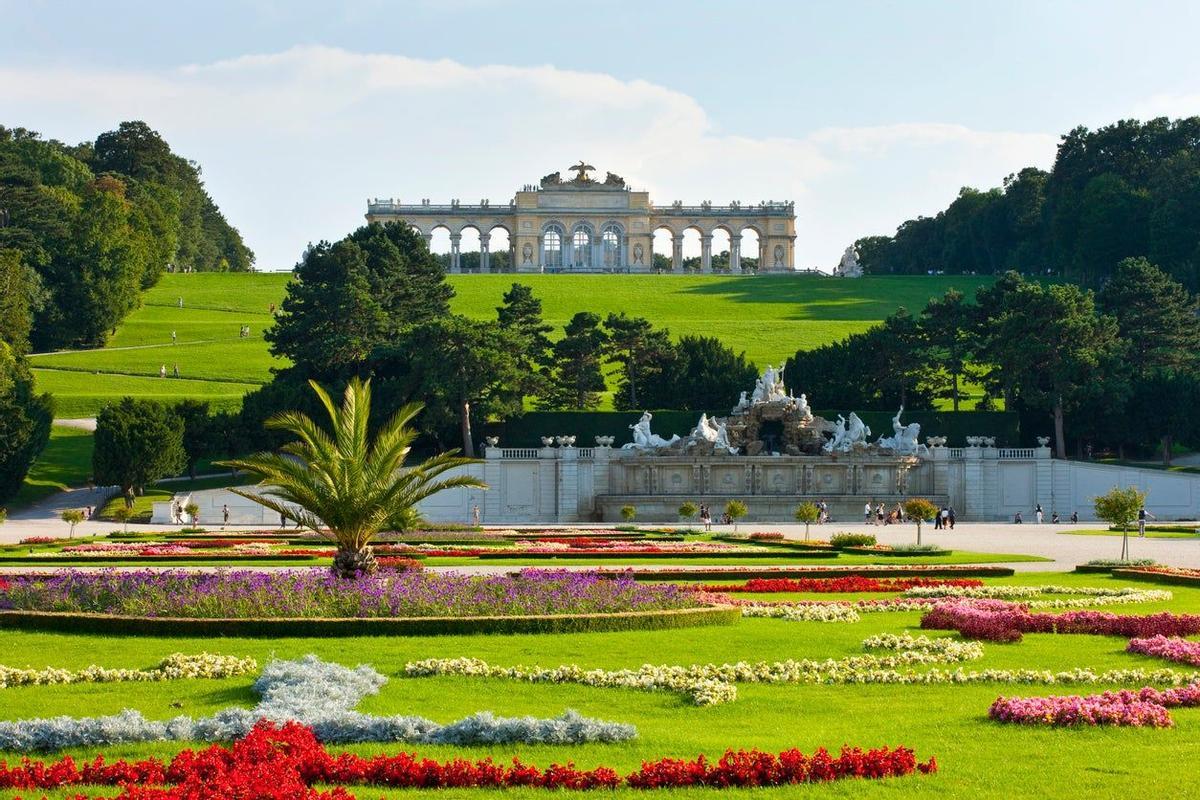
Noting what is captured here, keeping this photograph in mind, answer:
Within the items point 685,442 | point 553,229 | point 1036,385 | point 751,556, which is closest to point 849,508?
point 685,442

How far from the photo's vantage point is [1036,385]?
63.8 meters

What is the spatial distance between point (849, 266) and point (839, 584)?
4092 inches

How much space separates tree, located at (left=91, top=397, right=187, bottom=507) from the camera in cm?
5528

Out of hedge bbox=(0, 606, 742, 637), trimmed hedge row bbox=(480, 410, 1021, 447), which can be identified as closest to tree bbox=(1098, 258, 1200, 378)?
trimmed hedge row bbox=(480, 410, 1021, 447)

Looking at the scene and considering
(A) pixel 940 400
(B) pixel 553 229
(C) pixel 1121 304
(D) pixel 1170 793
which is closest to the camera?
(D) pixel 1170 793

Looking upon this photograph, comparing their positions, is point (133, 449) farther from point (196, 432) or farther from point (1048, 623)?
point (1048, 623)

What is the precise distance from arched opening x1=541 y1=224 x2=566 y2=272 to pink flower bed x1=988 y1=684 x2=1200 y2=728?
116 meters

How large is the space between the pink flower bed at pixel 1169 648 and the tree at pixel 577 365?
164ft

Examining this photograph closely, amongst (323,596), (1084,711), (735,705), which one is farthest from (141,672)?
(1084,711)

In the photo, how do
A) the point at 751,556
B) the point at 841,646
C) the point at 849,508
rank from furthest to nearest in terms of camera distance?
the point at 849,508
the point at 751,556
the point at 841,646

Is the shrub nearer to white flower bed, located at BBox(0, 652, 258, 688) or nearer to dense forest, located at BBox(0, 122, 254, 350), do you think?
white flower bed, located at BBox(0, 652, 258, 688)

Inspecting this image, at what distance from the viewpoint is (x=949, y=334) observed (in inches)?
2687

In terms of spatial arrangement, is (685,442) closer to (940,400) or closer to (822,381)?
(822,381)

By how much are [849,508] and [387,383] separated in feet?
60.5
